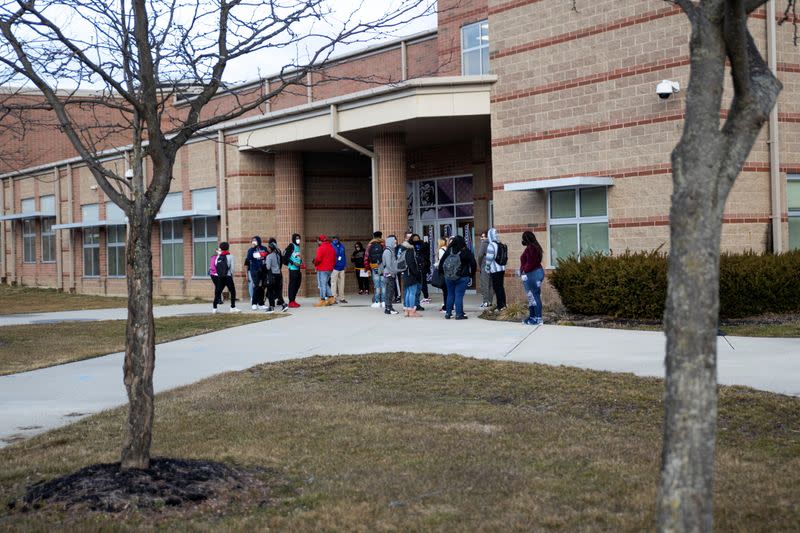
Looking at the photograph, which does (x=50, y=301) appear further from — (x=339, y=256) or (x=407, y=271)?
(x=407, y=271)

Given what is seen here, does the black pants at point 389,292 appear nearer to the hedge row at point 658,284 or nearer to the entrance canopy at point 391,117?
the entrance canopy at point 391,117

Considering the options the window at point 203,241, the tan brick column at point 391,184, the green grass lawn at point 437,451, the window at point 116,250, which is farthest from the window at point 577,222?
the window at point 116,250

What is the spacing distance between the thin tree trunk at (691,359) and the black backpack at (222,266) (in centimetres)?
2052

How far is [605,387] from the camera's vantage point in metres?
10.8

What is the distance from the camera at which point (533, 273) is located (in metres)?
17.7

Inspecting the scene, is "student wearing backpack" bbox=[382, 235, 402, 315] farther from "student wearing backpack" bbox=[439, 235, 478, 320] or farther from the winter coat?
the winter coat

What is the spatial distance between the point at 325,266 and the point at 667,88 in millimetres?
10016

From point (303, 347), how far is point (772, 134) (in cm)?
1002

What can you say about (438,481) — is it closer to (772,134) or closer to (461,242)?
(461,242)

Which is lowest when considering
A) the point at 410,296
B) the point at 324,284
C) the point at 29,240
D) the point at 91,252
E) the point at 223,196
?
the point at 410,296

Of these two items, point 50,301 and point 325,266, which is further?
point 50,301

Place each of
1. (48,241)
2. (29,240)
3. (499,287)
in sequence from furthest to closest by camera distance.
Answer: (29,240), (48,241), (499,287)

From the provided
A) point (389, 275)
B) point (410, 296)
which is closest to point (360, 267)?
point (389, 275)

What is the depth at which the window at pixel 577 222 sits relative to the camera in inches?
800
